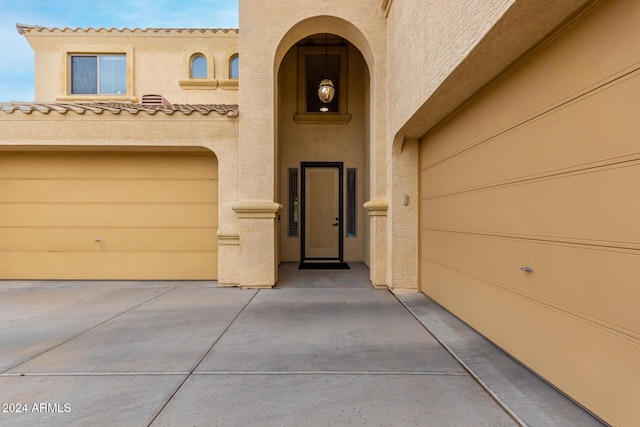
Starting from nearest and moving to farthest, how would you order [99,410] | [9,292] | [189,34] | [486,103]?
[99,410]
[486,103]
[9,292]
[189,34]

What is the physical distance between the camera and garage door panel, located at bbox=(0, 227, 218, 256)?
5.58m

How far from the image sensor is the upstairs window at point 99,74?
845 cm

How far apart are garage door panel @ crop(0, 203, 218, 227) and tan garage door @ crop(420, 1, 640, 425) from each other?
4670 mm

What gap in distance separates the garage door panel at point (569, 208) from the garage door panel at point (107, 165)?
15.5 feet

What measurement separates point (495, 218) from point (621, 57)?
4.99ft

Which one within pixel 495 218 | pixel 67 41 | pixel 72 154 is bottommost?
pixel 495 218

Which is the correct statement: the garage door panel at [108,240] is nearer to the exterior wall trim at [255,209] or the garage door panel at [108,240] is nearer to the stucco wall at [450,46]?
the exterior wall trim at [255,209]

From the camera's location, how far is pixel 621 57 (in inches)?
67.2

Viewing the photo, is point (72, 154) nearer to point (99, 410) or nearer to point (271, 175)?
point (271, 175)

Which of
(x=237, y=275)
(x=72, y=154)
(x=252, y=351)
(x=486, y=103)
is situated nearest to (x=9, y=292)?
(x=72, y=154)

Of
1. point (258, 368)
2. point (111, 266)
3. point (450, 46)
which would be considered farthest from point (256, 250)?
point (450, 46)

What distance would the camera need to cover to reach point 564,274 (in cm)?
210

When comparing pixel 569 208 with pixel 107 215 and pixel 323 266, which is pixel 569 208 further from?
pixel 107 215

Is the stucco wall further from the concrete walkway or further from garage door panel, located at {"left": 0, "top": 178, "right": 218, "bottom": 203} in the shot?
garage door panel, located at {"left": 0, "top": 178, "right": 218, "bottom": 203}
